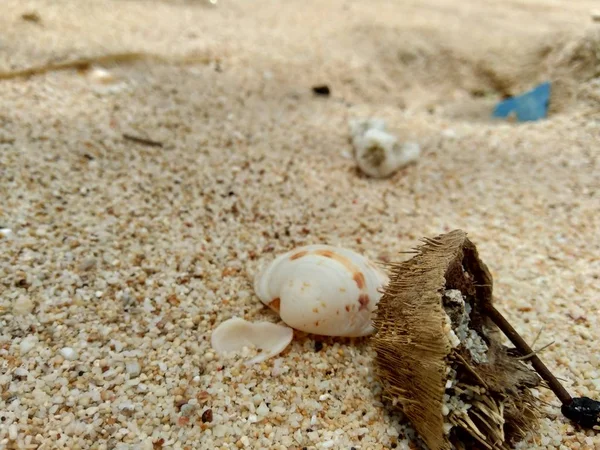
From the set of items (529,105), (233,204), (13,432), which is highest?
(529,105)

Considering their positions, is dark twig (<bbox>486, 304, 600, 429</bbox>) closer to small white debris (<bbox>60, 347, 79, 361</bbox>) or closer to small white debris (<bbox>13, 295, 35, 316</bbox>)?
small white debris (<bbox>60, 347, 79, 361</bbox>)

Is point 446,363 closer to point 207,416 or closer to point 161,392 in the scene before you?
point 207,416

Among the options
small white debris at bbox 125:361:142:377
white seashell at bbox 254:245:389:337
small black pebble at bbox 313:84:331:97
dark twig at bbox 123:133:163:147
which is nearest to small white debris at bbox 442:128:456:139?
small black pebble at bbox 313:84:331:97

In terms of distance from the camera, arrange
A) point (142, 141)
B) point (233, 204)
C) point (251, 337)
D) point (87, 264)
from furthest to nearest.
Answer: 1. point (142, 141)
2. point (233, 204)
3. point (87, 264)
4. point (251, 337)

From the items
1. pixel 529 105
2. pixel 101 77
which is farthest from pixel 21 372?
pixel 529 105

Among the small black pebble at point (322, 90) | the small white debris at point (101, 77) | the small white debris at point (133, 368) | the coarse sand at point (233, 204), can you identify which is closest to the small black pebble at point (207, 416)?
the coarse sand at point (233, 204)

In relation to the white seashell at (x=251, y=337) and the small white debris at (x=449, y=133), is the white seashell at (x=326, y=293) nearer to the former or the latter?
the white seashell at (x=251, y=337)
